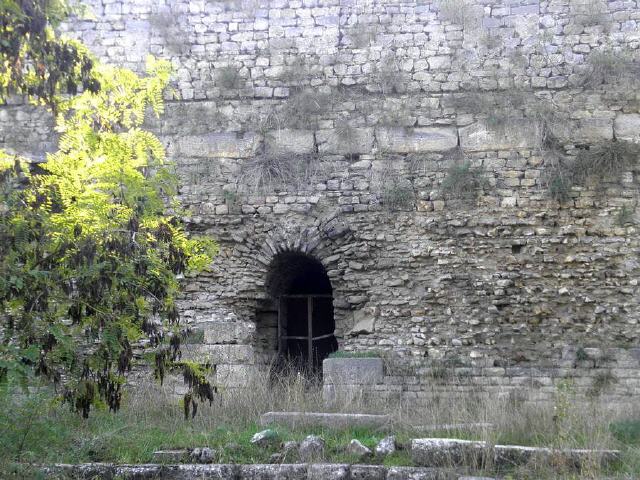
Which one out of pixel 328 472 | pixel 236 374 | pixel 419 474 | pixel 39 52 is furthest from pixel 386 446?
pixel 39 52

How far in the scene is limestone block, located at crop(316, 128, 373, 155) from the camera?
11492 millimetres

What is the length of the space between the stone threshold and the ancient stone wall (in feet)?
10.6

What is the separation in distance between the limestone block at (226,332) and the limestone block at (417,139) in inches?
122

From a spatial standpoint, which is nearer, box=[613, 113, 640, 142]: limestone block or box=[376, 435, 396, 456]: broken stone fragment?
box=[376, 435, 396, 456]: broken stone fragment

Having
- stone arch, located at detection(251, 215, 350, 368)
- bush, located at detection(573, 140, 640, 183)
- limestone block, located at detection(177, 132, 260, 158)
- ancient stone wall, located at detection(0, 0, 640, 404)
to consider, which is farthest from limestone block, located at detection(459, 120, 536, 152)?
limestone block, located at detection(177, 132, 260, 158)

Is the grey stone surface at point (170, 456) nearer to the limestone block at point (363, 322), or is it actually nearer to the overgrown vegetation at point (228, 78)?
the limestone block at point (363, 322)

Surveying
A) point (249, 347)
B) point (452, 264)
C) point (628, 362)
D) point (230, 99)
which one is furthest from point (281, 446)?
point (230, 99)

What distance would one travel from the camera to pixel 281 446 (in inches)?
306

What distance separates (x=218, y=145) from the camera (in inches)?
462

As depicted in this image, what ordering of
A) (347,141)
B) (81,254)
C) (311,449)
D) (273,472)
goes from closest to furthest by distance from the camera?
(81,254) < (273,472) < (311,449) < (347,141)

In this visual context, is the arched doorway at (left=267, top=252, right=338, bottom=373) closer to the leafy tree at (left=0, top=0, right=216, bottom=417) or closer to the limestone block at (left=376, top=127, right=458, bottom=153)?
the limestone block at (left=376, top=127, right=458, bottom=153)

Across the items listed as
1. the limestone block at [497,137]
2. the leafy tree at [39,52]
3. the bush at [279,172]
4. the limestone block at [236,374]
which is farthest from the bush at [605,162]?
the leafy tree at [39,52]

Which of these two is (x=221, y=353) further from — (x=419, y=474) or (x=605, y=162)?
(x=605, y=162)

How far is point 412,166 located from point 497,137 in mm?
1216
